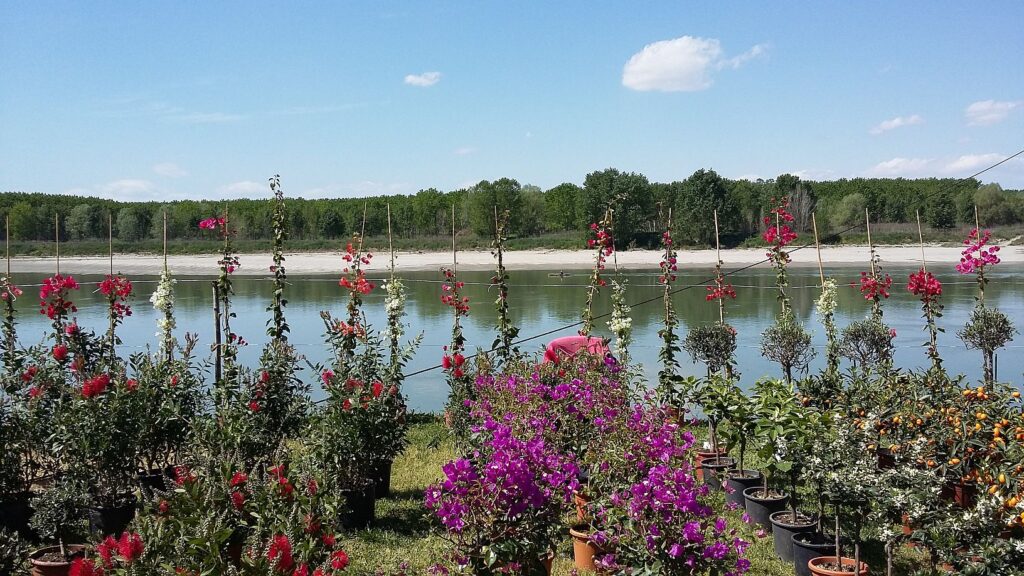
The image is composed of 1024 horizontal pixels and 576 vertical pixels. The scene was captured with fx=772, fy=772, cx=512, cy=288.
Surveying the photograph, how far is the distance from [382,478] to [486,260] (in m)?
43.1

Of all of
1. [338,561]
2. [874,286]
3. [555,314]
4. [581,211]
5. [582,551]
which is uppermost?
[581,211]

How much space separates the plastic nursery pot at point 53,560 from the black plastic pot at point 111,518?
1.23ft

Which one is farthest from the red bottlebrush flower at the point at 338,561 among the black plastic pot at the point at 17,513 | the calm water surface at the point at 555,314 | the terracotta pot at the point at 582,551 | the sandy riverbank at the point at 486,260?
the sandy riverbank at the point at 486,260

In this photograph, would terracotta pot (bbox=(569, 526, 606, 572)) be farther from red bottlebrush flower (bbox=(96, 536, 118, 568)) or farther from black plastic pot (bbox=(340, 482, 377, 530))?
red bottlebrush flower (bbox=(96, 536, 118, 568))

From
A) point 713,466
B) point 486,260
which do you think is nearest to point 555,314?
point 713,466

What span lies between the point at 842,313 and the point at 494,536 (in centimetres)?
2156

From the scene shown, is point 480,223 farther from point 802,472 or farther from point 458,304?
point 802,472

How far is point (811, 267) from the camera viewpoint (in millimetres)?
42531

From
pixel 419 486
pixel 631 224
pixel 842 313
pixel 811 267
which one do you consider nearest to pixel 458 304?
pixel 419 486

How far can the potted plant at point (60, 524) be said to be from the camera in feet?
14.3

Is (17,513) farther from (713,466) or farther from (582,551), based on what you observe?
(713,466)

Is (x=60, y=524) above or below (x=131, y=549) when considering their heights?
below

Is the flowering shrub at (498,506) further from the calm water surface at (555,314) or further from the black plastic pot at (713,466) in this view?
the calm water surface at (555,314)

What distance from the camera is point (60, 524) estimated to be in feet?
15.4
